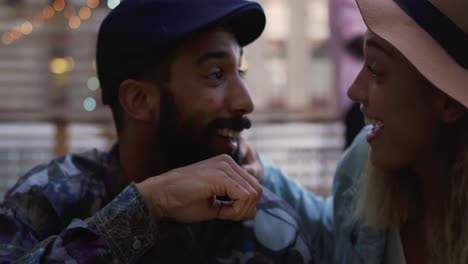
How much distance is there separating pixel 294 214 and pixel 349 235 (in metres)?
0.15

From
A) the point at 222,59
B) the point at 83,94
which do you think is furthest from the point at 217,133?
the point at 83,94

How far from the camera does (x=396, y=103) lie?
133 cm

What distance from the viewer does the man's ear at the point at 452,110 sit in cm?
132

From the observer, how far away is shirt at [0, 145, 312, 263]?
1.31 m

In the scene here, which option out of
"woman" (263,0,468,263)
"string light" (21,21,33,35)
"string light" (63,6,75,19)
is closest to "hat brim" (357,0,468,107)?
"woman" (263,0,468,263)

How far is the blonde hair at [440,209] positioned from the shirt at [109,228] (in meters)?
0.19

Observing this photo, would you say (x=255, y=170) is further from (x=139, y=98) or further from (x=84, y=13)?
(x=84, y=13)

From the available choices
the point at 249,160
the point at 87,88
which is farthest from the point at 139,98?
the point at 87,88

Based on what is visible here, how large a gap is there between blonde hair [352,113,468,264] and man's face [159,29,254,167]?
0.34 m

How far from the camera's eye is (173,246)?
5.21 ft

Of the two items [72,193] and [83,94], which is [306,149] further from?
[72,193]

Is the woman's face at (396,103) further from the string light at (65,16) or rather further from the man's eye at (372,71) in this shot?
the string light at (65,16)

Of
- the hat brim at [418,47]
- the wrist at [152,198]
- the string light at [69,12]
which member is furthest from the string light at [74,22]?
the hat brim at [418,47]

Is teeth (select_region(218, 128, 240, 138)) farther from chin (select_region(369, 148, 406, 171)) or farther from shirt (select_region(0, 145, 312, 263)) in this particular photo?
chin (select_region(369, 148, 406, 171))
